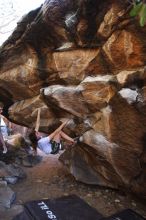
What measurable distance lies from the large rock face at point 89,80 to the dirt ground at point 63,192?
0.38 m

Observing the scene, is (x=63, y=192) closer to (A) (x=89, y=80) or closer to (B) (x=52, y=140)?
(B) (x=52, y=140)

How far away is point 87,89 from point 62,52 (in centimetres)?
160

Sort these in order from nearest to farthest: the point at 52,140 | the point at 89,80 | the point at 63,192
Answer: the point at 89,80, the point at 52,140, the point at 63,192

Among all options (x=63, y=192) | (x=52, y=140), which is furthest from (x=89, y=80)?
(x=63, y=192)

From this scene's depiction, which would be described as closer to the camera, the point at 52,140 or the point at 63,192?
the point at 52,140

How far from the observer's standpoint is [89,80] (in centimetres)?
784

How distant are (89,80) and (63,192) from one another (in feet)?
12.2

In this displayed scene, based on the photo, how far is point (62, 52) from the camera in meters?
8.77

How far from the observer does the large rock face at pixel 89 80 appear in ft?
23.2

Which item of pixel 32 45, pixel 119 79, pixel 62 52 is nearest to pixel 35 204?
pixel 119 79

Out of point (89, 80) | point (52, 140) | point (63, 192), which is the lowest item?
point (63, 192)

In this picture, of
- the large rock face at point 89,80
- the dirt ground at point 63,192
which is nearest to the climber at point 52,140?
the large rock face at point 89,80

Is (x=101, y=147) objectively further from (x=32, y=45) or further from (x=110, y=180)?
(x=32, y=45)

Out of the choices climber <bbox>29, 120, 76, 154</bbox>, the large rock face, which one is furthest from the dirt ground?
climber <bbox>29, 120, 76, 154</bbox>
